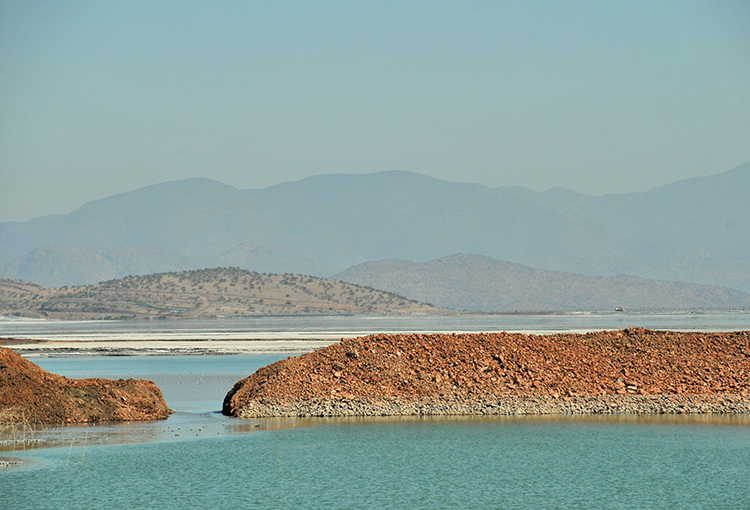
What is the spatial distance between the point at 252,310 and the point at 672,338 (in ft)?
515

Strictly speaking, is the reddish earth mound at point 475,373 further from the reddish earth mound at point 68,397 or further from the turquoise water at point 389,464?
the reddish earth mound at point 68,397

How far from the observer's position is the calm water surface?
1906cm

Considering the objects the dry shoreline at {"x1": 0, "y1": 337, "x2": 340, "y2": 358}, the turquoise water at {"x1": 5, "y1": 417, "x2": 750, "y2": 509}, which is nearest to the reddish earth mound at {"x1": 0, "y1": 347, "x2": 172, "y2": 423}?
the turquoise water at {"x1": 5, "y1": 417, "x2": 750, "y2": 509}

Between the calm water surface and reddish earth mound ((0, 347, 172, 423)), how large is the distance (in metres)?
1.21

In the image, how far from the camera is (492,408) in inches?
1256

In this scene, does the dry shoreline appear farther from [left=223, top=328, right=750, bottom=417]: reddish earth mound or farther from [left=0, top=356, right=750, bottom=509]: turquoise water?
[left=0, top=356, right=750, bottom=509]: turquoise water

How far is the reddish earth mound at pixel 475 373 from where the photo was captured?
32656 millimetres

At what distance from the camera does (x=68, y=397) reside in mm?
30906

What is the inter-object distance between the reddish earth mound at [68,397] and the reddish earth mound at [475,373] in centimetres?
313

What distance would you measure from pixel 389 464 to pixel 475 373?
11782mm

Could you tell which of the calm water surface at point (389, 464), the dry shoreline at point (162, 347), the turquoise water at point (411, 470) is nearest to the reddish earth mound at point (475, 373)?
the calm water surface at point (389, 464)

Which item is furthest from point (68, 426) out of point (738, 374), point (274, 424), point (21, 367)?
point (738, 374)

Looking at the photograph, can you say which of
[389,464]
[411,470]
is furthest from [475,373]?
[411,470]

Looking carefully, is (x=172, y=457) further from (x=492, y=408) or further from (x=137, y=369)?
(x=137, y=369)
